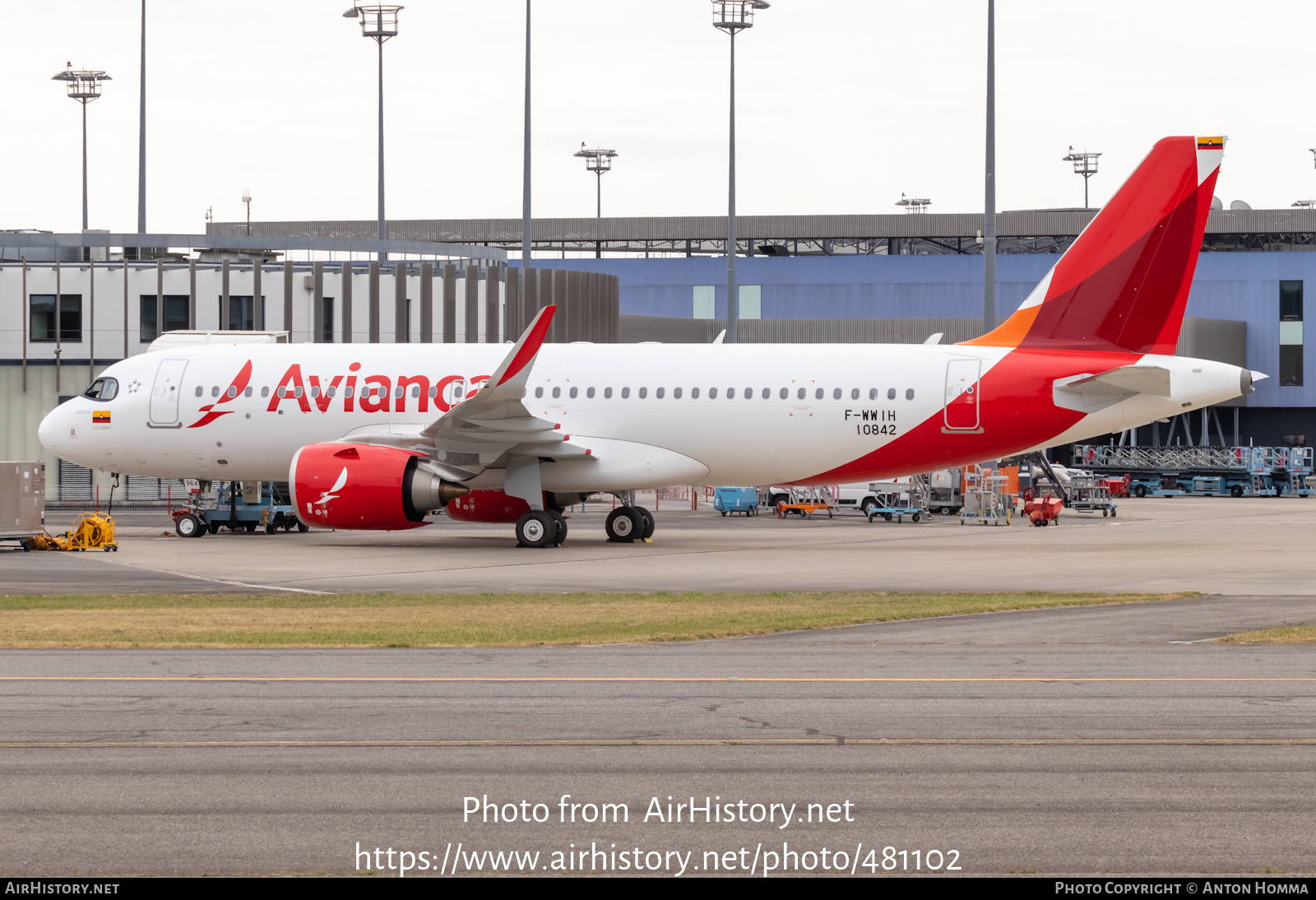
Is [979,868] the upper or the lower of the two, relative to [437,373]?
lower

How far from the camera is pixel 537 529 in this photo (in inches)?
1222

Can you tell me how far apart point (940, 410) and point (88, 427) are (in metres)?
18.4

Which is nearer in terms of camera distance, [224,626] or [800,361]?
[224,626]

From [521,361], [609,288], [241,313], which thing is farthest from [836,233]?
[521,361]

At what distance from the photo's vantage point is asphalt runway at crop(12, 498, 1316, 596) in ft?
76.7

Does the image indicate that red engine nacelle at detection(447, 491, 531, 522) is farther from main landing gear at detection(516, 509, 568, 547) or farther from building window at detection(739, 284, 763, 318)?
building window at detection(739, 284, 763, 318)

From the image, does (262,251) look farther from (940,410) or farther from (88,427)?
(940,410)

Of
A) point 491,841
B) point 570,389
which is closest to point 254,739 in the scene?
point 491,841

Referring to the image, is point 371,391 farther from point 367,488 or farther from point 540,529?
point 540,529

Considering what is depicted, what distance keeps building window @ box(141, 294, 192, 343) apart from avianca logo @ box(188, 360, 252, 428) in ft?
40.1

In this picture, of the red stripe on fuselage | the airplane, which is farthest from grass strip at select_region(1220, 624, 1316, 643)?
the red stripe on fuselage

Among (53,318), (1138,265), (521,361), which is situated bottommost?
(521,361)

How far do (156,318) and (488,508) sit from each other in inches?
689
